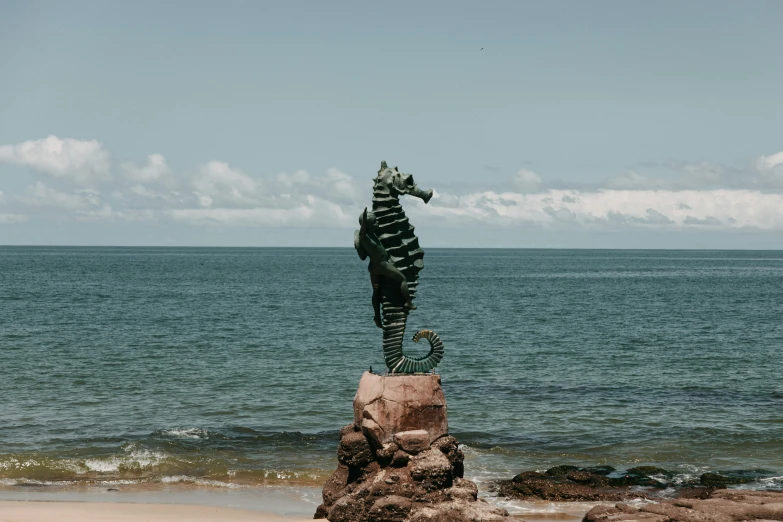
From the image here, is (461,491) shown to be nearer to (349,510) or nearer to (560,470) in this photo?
(349,510)

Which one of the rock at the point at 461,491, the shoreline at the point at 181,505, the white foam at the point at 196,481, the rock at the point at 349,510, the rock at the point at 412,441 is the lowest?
the white foam at the point at 196,481

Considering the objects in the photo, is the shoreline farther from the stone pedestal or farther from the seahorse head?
the seahorse head

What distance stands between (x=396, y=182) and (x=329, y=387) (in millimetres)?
21946

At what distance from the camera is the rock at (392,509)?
684 inches

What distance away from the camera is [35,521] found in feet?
64.2

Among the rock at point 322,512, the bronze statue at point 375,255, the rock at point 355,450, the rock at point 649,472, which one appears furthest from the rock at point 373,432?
the rock at point 649,472

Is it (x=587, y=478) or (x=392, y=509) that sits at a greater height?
(x=392, y=509)

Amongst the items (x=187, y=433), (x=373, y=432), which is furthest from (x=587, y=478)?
(x=187, y=433)

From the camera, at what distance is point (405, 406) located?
1795 centimetres

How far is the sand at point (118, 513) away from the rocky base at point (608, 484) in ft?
20.4

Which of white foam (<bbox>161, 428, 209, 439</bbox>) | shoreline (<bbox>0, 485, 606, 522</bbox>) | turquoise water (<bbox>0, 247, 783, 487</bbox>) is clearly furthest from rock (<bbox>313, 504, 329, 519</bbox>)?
white foam (<bbox>161, 428, 209, 439</bbox>)

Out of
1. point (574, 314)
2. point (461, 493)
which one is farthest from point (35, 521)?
point (574, 314)

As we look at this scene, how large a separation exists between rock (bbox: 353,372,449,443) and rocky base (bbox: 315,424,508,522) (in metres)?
0.17

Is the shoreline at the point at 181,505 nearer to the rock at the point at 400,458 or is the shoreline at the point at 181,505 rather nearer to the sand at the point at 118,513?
the sand at the point at 118,513
